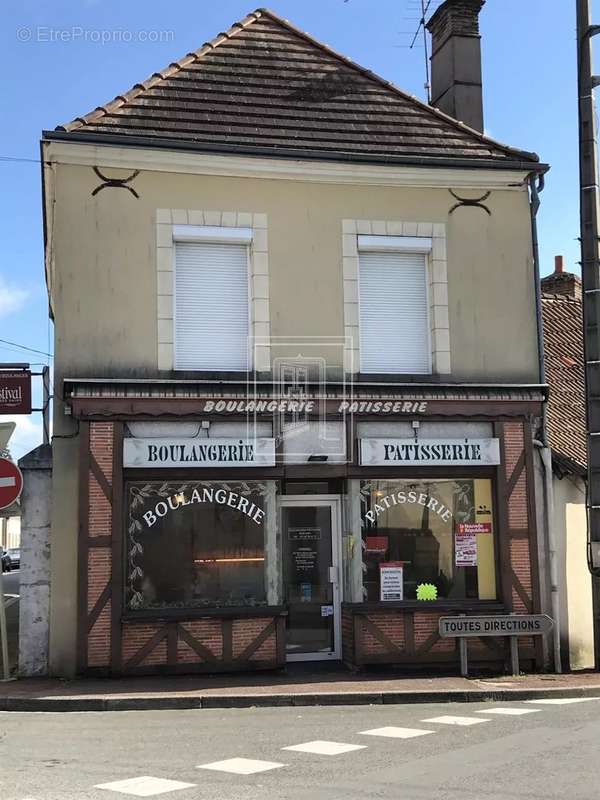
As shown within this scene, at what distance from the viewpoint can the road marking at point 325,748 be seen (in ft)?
24.3

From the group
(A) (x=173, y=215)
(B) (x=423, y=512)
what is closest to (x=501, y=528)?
(B) (x=423, y=512)

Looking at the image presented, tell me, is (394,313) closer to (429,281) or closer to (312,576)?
(429,281)

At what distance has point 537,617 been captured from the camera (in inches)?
458

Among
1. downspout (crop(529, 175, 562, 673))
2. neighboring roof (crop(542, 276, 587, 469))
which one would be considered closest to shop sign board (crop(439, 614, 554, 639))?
downspout (crop(529, 175, 562, 673))

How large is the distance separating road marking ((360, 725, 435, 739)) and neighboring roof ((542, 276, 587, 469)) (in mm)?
6174

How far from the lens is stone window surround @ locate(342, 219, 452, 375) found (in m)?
12.8

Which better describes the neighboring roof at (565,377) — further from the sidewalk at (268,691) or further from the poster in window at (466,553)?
the sidewalk at (268,691)

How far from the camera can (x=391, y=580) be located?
41.0ft

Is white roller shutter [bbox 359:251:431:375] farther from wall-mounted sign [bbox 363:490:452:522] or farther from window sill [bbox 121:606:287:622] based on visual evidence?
window sill [bbox 121:606:287:622]

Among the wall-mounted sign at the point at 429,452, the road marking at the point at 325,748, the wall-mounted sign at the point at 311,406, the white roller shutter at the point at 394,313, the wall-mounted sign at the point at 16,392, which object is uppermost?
the white roller shutter at the point at 394,313

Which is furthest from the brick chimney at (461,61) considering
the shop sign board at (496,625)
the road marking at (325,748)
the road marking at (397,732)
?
the road marking at (325,748)

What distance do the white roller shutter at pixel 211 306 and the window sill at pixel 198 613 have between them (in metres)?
3.18

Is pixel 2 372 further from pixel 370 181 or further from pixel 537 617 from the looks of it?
pixel 537 617

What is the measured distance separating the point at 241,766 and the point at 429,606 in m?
5.83
